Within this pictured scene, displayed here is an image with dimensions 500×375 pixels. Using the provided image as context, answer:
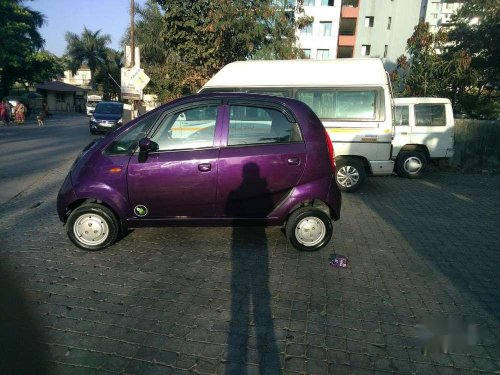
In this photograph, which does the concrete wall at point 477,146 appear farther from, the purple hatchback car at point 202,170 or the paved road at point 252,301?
the purple hatchback car at point 202,170

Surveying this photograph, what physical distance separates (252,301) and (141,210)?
171 centimetres

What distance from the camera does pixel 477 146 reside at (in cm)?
1098

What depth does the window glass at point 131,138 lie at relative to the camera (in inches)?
154

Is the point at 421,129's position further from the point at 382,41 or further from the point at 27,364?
the point at 382,41

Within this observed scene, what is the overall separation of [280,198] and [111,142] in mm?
2068

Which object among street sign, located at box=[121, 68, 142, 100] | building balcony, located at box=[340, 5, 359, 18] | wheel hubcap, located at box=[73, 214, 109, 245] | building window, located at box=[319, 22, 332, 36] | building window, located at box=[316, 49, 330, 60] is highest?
building balcony, located at box=[340, 5, 359, 18]

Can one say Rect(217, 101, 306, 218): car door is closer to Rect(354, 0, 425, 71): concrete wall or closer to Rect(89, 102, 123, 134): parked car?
Rect(89, 102, 123, 134): parked car

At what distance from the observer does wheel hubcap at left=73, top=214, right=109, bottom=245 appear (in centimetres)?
403

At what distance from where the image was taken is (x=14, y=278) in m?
3.49

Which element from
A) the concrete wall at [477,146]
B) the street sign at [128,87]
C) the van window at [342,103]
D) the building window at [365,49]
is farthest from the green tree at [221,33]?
the building window at [365,49]

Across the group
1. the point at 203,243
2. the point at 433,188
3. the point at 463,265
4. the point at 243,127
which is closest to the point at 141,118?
the point at 243,127

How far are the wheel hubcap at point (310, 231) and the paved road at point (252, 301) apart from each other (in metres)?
0.18

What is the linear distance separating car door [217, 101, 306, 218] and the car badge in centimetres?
86

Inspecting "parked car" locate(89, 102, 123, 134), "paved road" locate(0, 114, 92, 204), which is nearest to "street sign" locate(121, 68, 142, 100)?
"paved road" locate(0, 114, 92, 204)
